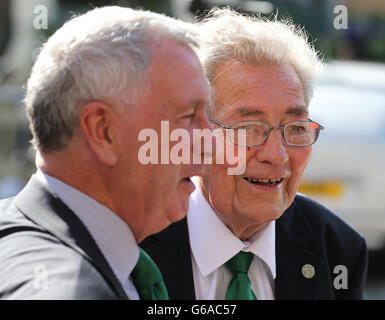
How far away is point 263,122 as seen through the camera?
2594 mm

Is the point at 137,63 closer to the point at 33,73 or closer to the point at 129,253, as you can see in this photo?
the point at 33,73

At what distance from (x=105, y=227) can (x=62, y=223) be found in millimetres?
117

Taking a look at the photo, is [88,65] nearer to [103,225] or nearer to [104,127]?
[104,127]

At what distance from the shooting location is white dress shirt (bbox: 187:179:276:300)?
254 centimetres

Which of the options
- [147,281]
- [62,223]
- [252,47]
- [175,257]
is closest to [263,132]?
[252,47]

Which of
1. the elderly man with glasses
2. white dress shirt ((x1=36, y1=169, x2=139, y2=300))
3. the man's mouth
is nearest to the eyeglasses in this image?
the elderly man with glasses

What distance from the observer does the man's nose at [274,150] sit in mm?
2604

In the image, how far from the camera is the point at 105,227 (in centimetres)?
Answer: 178

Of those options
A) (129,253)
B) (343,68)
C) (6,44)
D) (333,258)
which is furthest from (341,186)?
(6,44)

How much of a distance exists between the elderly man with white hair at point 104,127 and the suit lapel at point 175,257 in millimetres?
594

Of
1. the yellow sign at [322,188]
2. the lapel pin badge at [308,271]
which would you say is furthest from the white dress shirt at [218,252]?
the yellow sign at [322,188]

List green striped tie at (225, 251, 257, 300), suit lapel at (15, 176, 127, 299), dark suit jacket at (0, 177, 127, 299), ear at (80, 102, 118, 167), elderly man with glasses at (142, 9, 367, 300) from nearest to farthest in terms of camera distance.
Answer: dark suit jacket at (0, 177, 127, 299) → suit lapel at (15, 176, 127, 299) → ear at (80, 102, 118, 167) → green striped tie at (225, 251, 257, 300) → elderly man with glasses at (142, 9, 367, 300)

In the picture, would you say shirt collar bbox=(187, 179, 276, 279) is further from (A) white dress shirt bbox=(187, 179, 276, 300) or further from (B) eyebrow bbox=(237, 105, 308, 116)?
(B) eyebrow bbox=(237, 105, 308, 116)

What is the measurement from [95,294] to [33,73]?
0.62m
